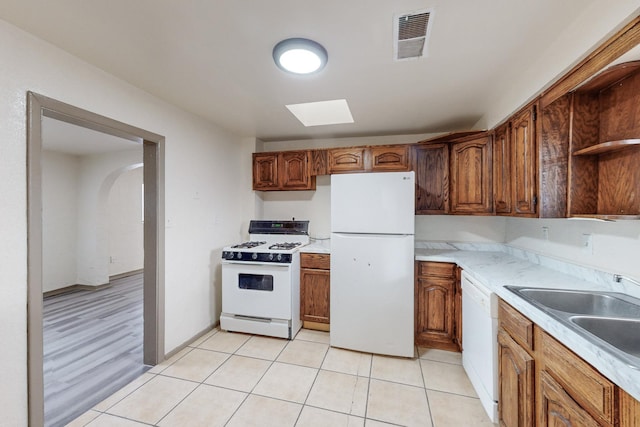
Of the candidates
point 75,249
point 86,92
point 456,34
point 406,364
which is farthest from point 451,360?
point 75,249

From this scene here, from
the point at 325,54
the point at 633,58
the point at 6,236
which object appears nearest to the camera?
the point at 633,58

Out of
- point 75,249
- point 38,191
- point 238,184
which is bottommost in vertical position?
point 75,249

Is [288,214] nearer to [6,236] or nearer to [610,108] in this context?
[6,236]

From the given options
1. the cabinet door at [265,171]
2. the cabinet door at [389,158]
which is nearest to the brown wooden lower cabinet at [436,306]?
the cabinet door at [389,158]

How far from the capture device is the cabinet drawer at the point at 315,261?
9.83 feet

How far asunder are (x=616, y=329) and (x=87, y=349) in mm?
3953

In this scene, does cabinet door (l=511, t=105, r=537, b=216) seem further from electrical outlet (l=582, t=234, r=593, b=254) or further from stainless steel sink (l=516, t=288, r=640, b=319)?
stainless steel sink (l=516, t=288, r=640, b=319)

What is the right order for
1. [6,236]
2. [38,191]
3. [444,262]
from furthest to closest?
[444,262]
[38,191]
[6,236]

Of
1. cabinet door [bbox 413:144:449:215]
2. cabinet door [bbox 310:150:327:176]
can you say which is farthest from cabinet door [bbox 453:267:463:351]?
cabinet door [bbox 310:150:327:176]

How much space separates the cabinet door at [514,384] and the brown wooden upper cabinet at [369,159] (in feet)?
6.43

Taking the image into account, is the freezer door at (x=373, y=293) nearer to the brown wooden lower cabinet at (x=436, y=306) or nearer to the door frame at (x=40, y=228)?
the brown wooden lower cabinet at (x=436, y=306)

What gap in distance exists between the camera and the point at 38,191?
157 cm

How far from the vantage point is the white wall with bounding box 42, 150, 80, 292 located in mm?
4352

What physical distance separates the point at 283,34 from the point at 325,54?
0.30 m
